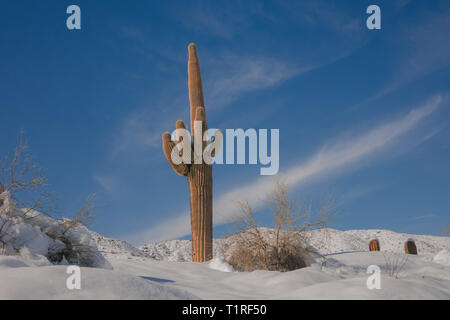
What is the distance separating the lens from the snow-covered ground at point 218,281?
132 inches

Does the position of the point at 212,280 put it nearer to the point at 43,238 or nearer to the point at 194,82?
the point at 43,238

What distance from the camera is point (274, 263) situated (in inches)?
316

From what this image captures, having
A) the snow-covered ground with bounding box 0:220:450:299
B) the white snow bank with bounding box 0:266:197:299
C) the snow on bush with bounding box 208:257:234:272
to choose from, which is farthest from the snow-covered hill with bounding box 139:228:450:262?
the white snow bank with bounding box 0:266:197:299

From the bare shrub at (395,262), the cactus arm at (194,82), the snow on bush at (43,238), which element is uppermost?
the cactus arm at (194,82)

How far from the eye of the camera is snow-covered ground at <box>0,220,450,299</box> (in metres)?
3.34

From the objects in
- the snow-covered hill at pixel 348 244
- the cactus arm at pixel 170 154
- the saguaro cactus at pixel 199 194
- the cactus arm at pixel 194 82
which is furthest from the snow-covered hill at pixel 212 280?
the snow-covered hill at pixel 348 244

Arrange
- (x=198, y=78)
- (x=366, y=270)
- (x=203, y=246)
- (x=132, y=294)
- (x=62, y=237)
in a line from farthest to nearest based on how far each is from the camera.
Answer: (x=198, y=78) → (x=203, y=246) → (x=366, y=270) → (x=62, y=237) → (x=132, y=294)

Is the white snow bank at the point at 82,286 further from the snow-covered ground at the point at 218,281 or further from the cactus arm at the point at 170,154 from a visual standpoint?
the cactus arm at the point at 170,154

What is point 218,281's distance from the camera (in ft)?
21.2

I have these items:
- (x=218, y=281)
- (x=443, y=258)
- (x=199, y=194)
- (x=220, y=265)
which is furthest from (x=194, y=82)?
(x=443, y=258)

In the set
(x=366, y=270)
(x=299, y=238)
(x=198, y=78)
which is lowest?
(x=366, y=270)
